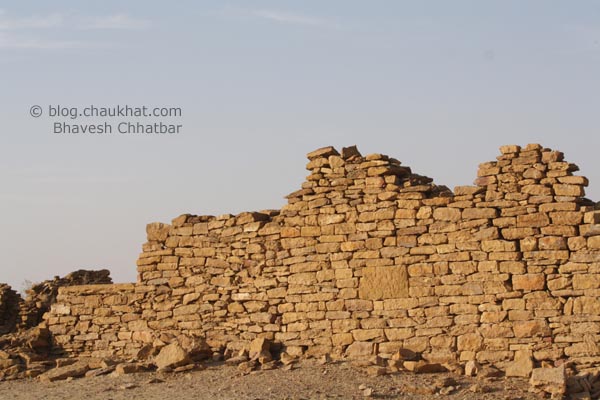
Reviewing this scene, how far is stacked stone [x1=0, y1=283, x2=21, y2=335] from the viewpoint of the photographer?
55.4ft

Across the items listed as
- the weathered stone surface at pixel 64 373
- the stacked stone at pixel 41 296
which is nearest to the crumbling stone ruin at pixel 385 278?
the weathered stone surface at pixel 64 373

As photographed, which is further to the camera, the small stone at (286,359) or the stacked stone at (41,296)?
the stacked stone at (41,296)

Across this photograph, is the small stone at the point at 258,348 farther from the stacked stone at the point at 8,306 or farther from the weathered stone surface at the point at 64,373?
the stacked stone at the point at 8,306

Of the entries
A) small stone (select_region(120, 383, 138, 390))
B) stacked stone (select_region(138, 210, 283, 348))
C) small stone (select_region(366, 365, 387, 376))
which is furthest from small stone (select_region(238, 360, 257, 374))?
small stone (select_region(366, 365, 387, 376))

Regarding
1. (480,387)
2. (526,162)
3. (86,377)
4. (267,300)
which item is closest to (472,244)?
(526,162)

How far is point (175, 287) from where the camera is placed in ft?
46.9

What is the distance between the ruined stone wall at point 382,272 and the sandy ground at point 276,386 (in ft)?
2.39

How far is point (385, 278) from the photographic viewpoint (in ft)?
41.9

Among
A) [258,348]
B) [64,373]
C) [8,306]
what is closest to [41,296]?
[8,306]

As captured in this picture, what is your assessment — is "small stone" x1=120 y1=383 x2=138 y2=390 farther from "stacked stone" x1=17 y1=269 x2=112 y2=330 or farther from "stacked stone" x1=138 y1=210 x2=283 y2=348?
"stacked stone" x1=17 y1=269 x2=112 y2=330

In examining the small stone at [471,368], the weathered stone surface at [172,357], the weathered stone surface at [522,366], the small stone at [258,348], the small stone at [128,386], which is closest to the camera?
the weathered stone surface at [522,366]

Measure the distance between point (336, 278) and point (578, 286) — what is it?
3.37m

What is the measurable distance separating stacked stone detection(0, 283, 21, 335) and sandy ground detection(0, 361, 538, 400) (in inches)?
146

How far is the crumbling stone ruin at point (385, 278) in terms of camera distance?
39.0 ft
